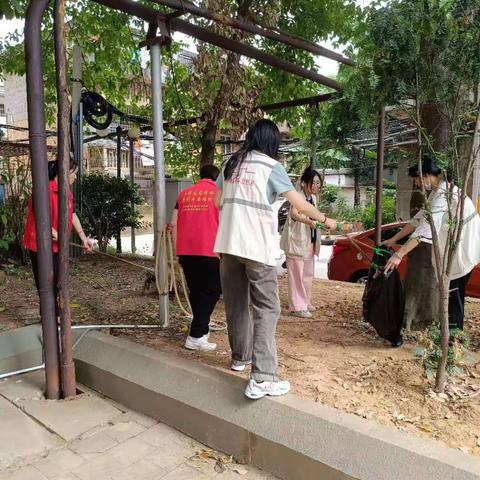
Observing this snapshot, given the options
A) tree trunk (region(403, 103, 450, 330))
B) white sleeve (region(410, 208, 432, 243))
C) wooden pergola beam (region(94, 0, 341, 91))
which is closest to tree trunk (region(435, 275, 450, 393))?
white sleeve (region(410, 208, 432, 243))

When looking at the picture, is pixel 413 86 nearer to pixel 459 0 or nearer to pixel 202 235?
pixel 459 0

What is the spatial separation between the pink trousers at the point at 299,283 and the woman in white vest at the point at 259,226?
194 cm

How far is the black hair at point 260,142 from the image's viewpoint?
112 inches

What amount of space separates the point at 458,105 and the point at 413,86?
287 millimetres

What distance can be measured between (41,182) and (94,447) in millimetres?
1740

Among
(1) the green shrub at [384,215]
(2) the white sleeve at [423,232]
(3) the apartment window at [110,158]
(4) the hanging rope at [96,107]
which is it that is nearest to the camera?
(2) the white sleeve at [423,232]

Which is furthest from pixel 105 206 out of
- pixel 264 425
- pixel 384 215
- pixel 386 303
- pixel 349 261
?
pixel 384 215

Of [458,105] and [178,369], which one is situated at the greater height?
[458,105]

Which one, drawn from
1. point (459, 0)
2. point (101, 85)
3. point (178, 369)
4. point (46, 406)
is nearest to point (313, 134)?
point (459, 0)

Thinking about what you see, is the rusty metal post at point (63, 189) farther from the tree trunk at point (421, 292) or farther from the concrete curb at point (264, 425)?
the tree trunk at point (421, 292)

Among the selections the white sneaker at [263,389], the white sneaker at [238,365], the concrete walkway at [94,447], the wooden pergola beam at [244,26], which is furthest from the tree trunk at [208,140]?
the white sneaker at [263,389]

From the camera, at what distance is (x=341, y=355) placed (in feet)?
11.7

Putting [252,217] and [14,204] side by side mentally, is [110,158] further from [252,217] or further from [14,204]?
[252,217]

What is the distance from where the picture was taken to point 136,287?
6203mm
